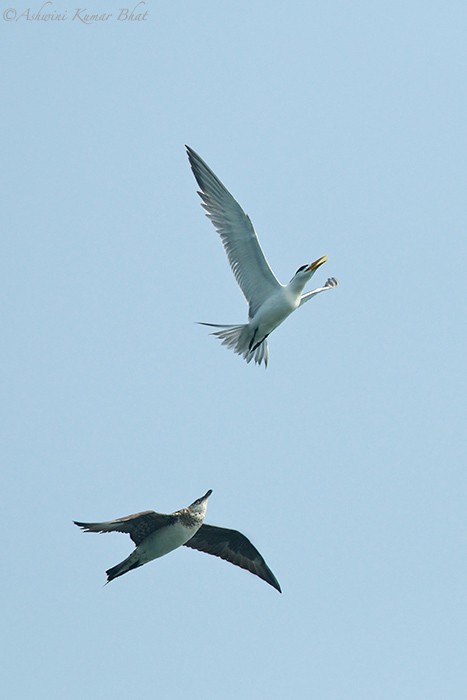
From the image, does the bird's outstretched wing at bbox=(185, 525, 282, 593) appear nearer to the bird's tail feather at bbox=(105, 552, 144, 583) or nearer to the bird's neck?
the bird's tail feather at bbox=(105, 552, 144, 583)

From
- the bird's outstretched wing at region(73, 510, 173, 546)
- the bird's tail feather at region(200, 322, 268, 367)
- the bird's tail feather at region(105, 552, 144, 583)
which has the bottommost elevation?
the bird's tail feather at region(105, 552, 144, 583)

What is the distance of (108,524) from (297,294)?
5198 millimetres

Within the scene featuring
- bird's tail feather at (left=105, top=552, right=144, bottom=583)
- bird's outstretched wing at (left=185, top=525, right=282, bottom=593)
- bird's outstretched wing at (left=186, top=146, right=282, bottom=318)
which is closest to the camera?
bird's tail feather at (left=105, top=552, right=144, bottom=583)

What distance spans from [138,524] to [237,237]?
4612 mm

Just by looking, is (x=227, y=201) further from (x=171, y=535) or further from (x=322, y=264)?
(x=171, y=535)

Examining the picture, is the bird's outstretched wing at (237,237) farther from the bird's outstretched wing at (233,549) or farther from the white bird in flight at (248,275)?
the bird's outstretched wing at (233,549)

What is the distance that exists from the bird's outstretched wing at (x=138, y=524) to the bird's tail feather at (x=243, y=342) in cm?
372

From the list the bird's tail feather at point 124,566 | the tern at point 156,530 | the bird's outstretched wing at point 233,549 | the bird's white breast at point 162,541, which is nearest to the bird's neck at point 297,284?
the tern at point 156,530

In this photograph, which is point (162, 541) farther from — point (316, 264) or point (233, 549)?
point (316, 264)

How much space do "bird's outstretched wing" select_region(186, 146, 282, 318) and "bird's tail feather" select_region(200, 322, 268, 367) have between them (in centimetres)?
30

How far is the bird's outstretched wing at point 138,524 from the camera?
15242 mm

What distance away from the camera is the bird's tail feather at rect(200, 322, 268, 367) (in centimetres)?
1883

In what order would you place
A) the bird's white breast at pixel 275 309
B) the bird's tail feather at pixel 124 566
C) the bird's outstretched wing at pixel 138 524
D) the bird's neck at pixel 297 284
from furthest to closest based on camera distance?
the bird's neck at pixel 297 284
the bird's white breast at pixel 275 309
the bird's tail feather at pixel 124 566
the bird's outstretched wing at pixel 138 524

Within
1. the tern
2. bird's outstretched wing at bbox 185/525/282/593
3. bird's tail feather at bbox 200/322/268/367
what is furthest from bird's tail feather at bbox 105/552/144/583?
bird's tail feather at bbox 200/322/268/367
